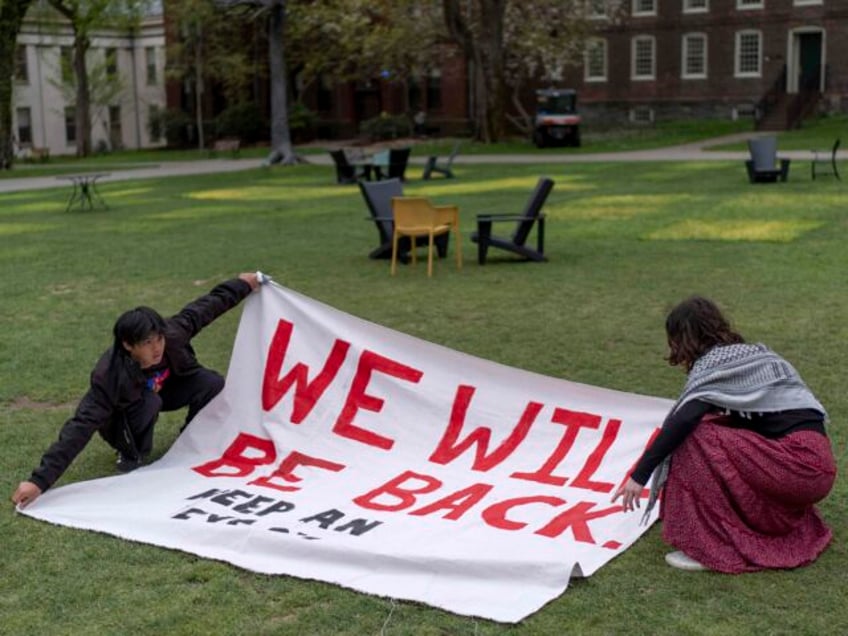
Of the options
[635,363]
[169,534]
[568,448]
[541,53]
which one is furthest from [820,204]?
[541,53]

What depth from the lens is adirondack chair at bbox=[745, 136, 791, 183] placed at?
24078 millimetres

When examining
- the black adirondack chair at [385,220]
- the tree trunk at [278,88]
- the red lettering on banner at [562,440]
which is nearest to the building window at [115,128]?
the tree trunk at [278,88]

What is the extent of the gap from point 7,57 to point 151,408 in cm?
3712

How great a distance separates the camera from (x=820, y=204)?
1981 centimetres

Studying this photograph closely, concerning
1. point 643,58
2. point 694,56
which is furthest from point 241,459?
point 643,58

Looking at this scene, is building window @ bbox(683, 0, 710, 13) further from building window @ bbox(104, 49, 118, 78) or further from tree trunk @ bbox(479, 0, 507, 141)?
building window @ bbox(104, 49, 118, 78)

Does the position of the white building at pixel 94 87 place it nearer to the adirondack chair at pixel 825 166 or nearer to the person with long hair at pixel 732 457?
the adirondack chair at pixel 825 166

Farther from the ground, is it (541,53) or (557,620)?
(541,53)

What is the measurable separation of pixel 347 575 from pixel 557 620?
3.07 ft

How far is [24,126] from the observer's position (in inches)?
2509

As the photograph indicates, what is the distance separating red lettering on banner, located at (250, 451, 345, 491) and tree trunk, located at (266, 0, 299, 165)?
2977 cm

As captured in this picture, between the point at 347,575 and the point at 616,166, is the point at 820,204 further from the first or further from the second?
the point at 347,575

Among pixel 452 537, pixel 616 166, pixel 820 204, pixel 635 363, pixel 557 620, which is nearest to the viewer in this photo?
pixel 557 620

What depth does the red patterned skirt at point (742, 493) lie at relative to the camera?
16.0 ft
